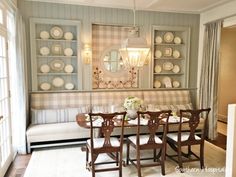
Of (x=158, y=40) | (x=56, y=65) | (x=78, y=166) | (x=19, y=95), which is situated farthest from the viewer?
(x=158, y=40)

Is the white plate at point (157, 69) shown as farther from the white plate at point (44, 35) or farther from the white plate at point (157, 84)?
the white plate at point (44, 35)

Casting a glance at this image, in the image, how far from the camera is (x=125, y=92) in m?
5.04

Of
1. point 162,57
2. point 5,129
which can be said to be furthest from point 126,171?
point 162,57

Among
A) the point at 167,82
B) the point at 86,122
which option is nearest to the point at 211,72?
the point at 167,82

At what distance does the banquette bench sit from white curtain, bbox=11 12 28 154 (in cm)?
14

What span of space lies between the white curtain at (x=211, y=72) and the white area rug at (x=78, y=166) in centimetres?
96

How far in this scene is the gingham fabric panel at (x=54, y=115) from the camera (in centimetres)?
438

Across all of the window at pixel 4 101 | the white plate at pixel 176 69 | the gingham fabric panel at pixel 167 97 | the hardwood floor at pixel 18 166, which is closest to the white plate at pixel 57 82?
the window at pixel 4 101

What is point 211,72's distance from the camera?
16.0 feet

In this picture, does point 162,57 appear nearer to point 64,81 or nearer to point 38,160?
point 64,81

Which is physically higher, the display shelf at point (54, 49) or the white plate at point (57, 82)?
the display shelf at point (54, 49)

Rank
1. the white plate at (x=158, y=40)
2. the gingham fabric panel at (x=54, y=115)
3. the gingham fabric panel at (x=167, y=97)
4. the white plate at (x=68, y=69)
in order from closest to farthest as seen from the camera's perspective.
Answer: the gingham fabric panel at (x=54, y=115), the white plate at (x=68, y=69), the gingham fabric panel at (x=167, y=97), the white plate at (x=158, y=40)

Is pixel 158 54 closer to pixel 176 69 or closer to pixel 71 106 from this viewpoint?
pixel 176 69

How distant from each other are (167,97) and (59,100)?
2.44 metres
